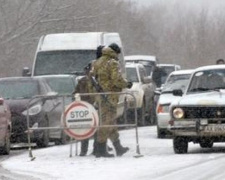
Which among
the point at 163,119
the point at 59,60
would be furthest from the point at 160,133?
the point at 59,60

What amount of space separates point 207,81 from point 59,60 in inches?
359

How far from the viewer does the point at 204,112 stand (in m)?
18.5

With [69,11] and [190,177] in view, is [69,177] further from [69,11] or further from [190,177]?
[69,11]

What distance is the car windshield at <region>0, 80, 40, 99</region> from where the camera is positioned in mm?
24484

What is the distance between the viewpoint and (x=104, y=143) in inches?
727

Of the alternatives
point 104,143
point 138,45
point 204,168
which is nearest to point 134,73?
point 104,143

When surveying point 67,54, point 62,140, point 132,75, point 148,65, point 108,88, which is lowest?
point 62,140

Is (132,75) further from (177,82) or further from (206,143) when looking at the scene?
(206,143)

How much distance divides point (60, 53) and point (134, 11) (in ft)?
192

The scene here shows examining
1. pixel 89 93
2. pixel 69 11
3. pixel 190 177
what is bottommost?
pixel 190 177

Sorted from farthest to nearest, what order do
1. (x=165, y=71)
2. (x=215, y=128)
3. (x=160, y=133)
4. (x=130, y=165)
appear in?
(x=165, y=71)
(x=160, y=133)
(x=215, y=128)
(x=130, y=165)

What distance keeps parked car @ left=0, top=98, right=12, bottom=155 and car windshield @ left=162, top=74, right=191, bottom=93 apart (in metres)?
6.23

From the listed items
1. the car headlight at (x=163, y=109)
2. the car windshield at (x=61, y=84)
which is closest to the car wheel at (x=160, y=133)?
the car headlight at (x=163, y=109)

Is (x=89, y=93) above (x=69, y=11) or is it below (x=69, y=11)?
below
